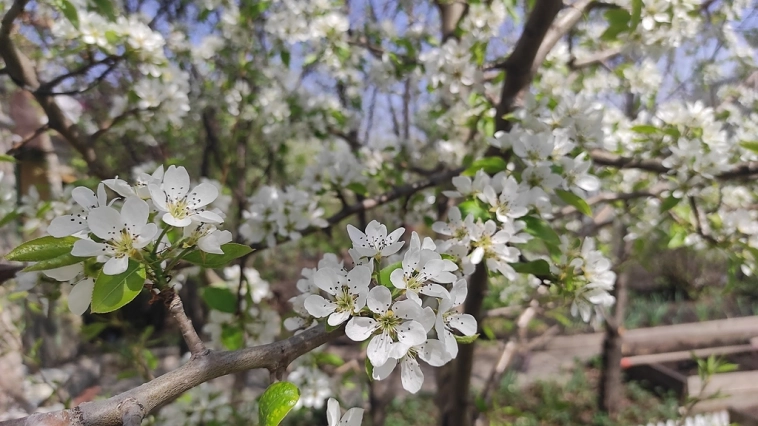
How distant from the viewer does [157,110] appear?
6.46ft

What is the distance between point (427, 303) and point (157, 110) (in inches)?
62.4

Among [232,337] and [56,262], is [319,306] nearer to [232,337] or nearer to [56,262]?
[56,262]

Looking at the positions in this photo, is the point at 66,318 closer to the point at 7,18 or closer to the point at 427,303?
the point at 7,18

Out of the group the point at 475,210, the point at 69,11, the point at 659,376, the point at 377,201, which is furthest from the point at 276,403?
the point at 659,376

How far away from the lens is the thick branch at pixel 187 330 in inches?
25.3

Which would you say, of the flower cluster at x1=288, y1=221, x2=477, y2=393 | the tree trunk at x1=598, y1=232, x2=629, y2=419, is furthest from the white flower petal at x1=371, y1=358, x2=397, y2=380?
the tree trunk at x1=598, y1=232, x2=629, y2=419

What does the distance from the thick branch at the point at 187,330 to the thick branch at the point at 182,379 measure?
0.02m

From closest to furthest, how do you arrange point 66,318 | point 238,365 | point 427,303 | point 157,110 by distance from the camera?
point 238,365 → point 427,303 → point 157,110 → point 66,318

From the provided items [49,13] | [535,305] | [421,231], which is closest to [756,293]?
[421,231]

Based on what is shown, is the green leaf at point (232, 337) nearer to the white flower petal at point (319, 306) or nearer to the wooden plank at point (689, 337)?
the white flower petal at point (319, 306)

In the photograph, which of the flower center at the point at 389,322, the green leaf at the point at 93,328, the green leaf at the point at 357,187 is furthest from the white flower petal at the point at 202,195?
the green leaf at the point at 93,328

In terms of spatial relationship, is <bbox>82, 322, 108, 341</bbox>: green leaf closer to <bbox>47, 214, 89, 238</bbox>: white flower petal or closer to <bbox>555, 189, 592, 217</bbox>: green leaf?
<bbox>47, 214, 89, 238</bbox>: white flower petal

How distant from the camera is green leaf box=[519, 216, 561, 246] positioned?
1079 millimetres

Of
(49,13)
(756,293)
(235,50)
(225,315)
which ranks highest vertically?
(49,13)
